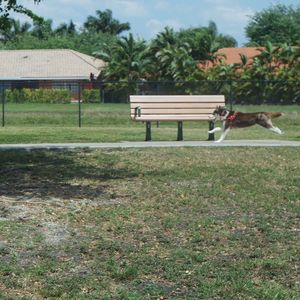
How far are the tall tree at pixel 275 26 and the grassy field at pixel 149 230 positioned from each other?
59924mm

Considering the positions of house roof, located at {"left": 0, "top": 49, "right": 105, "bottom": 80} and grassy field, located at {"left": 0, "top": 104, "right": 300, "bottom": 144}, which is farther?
house roof, located at {"left": 0, "top": 49, "right": 105, "bottom": 80}

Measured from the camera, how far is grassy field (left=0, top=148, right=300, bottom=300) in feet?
15.6

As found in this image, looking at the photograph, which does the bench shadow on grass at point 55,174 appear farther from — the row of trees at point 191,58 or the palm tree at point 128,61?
the palm tree at point 128,61

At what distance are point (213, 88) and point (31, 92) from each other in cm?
1749

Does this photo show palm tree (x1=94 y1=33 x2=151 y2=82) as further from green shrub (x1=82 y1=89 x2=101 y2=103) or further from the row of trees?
green shrub (x1=82 y1=89 x2=101 y2=103)

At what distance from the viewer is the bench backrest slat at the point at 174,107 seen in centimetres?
1430

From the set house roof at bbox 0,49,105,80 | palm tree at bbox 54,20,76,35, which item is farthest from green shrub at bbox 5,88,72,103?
palm tree at bbox 54,20,76,35

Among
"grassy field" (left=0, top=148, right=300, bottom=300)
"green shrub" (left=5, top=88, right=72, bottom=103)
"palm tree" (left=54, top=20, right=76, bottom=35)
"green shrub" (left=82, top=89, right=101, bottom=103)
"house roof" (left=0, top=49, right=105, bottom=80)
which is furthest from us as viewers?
"palm tree" (left=54, top=20, right=76, bottom=35)

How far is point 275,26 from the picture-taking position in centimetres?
7062

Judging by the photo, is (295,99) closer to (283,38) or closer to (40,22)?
(40,22)

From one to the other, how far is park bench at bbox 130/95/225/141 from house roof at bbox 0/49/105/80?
38163mm

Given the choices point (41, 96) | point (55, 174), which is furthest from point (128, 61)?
→ point (55, 174)

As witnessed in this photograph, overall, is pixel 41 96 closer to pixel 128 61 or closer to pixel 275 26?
pixel 128 61

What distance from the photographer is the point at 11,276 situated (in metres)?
4.90
